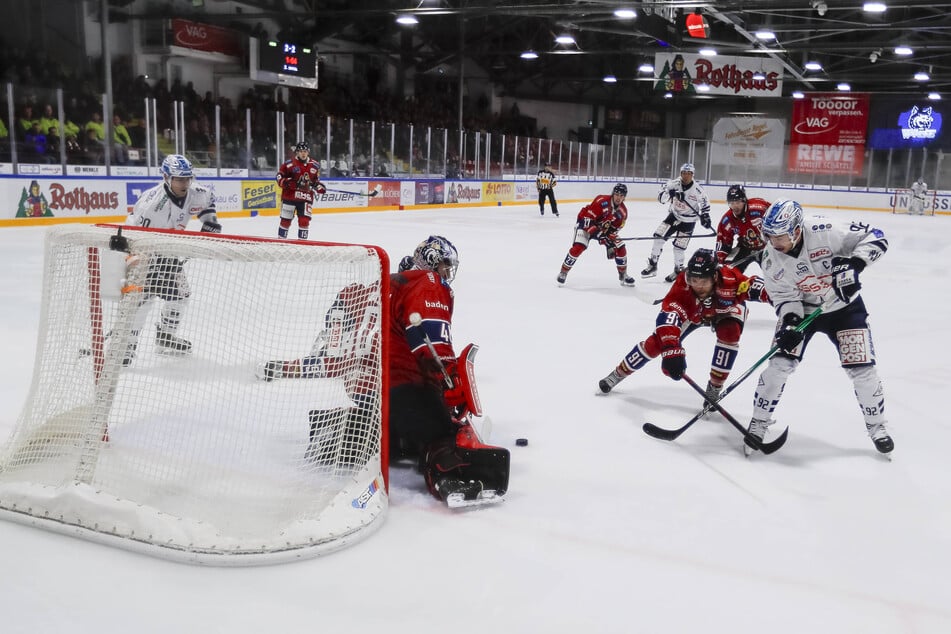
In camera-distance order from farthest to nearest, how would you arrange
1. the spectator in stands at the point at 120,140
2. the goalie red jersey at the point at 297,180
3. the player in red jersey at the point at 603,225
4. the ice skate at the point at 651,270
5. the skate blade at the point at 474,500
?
the spectator in stands at the point at 120,140 < the ice skate at the point at 651,270 < the goalie red jersey at the point at 297,180 < the player in red jersey at the point at 603,225 < the skate blade at the point at 474,500

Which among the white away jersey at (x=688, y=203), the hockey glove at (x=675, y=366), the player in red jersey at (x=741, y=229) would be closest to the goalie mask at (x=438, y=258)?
the hockey glove at (x=675, y=366)

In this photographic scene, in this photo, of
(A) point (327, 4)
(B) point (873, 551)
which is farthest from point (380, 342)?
(A) point (327, 4)

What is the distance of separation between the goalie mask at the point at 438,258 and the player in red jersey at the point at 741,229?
431 cm

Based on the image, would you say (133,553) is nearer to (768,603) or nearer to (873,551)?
(768,603)

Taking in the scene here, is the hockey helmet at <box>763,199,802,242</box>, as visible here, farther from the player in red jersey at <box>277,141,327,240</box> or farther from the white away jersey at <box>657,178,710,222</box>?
the player in red jersey at <box>277,141,327,240</box>

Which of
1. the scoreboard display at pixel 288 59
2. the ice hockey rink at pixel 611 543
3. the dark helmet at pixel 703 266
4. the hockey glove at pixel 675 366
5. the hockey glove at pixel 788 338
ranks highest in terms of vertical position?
the scoreboard display at pixel 288 59

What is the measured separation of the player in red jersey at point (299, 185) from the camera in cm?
862

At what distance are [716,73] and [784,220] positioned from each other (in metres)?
19.8

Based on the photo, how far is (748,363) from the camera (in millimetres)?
5250

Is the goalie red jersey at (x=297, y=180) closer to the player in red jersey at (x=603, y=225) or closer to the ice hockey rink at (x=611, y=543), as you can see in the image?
the player in red jersey at (x=603, y=225)

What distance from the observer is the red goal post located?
22.1 m

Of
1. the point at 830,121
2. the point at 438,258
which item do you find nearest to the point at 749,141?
the point at 830,121

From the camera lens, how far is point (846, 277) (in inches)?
126

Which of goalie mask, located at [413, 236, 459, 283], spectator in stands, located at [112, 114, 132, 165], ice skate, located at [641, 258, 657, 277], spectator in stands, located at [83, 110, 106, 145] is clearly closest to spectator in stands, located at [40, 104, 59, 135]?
spectator in stands, located at [83, 110, 106, 145]
